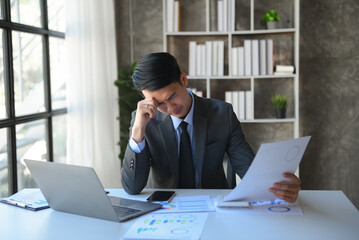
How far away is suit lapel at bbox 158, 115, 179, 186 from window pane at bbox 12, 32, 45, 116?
4.35ft

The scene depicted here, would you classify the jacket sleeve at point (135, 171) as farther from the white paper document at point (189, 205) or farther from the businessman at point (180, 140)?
the white paper document at point (189, 205)

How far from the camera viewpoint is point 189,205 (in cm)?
180

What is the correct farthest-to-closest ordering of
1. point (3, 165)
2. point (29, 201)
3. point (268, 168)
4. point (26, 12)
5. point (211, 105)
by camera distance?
Answer: point (26, 12) → point (3, 165) → point (211, 105) → point (29, 201) → point (268, 168)

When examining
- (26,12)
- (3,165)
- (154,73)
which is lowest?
(3,165)

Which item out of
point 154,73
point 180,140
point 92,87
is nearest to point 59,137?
point 92,87

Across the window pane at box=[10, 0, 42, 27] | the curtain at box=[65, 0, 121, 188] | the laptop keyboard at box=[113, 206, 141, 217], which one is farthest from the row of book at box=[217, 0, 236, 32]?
the laptop keyboard at box=[113, 206, 141, 217]

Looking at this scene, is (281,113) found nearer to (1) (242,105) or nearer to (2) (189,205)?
(1) (242,105)

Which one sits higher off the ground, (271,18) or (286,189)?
(271,18)

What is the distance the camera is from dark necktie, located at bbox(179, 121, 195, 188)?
228 centimetres

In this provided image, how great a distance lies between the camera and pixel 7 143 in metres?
2.94

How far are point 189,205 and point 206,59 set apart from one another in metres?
2.69

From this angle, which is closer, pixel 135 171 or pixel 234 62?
pixel 135 171

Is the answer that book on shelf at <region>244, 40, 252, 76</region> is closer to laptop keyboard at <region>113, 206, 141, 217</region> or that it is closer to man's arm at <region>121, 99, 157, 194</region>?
man's arm at <region>121, 99, 157, 194</region>

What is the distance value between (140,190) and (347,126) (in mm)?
3063
